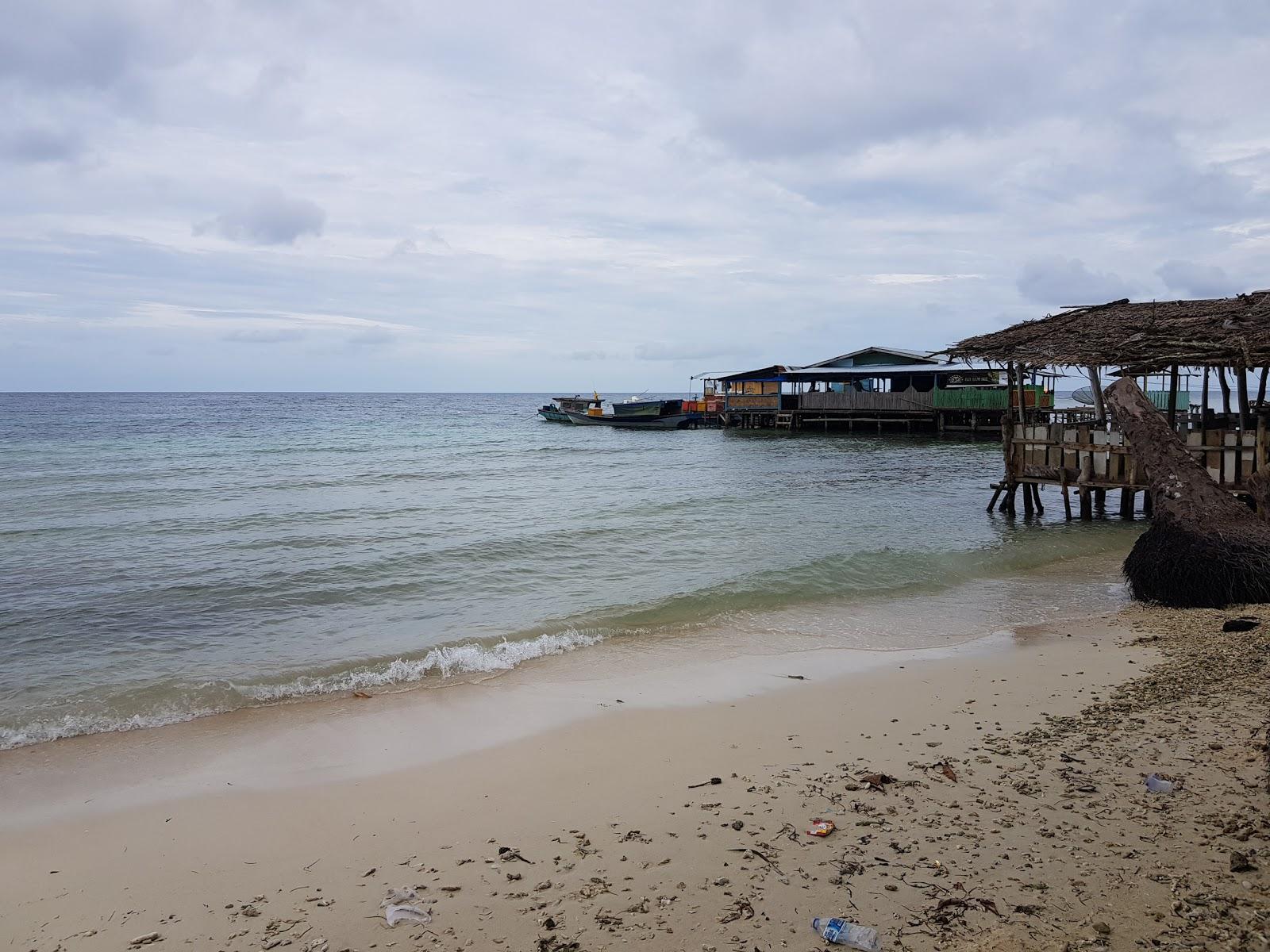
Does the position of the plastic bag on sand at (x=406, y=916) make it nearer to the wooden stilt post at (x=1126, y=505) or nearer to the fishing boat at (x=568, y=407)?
the wooden stilt post at (x=1126, y=505)

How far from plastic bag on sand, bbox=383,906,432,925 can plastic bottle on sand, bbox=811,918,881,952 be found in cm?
194

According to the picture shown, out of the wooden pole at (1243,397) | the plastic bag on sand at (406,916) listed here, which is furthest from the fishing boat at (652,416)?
the plastic bag on sand at (406,916)

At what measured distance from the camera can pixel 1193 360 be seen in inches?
584

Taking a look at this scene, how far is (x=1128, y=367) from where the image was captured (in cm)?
1627

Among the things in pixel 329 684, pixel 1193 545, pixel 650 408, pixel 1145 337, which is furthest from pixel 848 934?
pixel 650 408

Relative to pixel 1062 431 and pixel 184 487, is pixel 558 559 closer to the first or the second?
pixel 1062 431

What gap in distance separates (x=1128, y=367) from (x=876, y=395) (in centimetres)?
3245

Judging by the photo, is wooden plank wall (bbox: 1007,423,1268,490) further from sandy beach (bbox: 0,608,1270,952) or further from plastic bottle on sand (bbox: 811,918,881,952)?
plastic bottle on sand (bbox: 811,918,881,952)

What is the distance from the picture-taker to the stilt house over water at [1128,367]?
14406mm

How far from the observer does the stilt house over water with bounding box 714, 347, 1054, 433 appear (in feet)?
150

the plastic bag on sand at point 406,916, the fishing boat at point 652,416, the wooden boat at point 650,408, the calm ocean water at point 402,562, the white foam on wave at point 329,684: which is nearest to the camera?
the plastic bag on sand at point 406,916

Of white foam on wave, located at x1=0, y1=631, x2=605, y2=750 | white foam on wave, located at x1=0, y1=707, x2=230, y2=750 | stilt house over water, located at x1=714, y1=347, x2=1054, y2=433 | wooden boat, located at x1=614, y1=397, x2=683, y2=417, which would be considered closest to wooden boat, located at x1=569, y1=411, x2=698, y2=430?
wooden boat, located at x1=614, y1=397, x2=683, y2=417

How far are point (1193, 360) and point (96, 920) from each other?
1732cm

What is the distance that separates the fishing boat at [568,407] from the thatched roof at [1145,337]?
4411 centimetres
